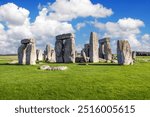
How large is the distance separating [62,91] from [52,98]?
100 cm

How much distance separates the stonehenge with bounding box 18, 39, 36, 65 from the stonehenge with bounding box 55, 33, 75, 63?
542 centimetres

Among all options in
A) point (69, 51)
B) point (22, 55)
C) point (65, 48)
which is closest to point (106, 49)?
point (65, 48)

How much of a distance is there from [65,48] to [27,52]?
6.51 meters

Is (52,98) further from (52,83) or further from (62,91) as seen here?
(52,83)

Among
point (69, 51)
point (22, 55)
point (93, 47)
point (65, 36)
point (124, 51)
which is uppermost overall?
point (65, 36)

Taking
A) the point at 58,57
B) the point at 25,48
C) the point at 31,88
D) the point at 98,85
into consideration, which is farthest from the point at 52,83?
the point at 58,57

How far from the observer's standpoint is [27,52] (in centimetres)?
3061

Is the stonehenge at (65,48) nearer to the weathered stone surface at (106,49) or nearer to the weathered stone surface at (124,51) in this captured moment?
the weathered stone surface at (106,49)

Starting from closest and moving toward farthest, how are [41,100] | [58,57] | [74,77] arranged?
[41,100] → [74,77] → [58,57]

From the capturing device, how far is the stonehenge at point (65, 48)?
3503cm

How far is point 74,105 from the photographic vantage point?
15.4 meters

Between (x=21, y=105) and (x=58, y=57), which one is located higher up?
(x=58, y=57)

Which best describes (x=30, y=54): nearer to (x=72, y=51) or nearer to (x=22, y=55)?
(x=22, y=55)

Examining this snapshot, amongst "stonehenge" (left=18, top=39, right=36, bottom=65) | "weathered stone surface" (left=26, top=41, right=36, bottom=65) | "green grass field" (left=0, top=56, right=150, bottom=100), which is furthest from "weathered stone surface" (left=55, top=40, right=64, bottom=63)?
"green grass field" (left=0, top=56, right=150, bottom=100)
